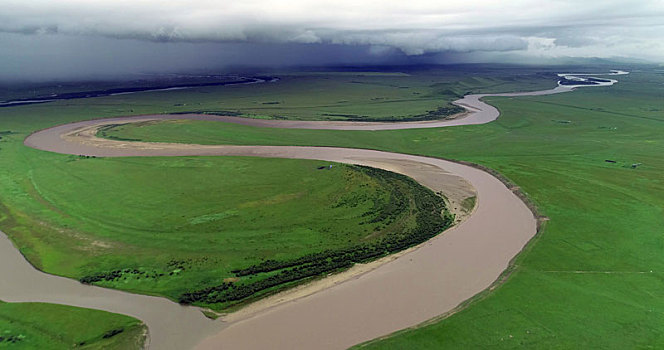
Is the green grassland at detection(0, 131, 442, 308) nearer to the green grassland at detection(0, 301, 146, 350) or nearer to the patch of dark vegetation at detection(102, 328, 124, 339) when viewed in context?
the green grassland at detection(0, 301, 146, 350)

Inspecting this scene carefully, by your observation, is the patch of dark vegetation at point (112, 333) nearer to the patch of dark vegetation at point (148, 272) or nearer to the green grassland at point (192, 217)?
the green grassland at point (192, 217)

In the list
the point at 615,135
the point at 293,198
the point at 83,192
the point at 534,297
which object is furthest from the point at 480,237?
the point at 615,135

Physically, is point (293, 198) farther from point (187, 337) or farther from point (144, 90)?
point (144, 90)

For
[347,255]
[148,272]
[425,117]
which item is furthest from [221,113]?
[347,255]

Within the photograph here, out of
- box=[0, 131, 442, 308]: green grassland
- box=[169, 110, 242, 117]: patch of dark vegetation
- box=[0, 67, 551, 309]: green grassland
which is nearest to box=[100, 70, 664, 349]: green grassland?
box=[0, 67, 551, 309]: green grassland

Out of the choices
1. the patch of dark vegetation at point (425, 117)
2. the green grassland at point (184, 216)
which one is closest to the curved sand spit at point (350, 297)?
the green grassland at point (184, 216)

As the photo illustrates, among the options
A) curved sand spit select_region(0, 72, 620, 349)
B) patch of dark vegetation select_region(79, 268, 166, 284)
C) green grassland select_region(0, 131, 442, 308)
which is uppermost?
green grassland select_region(0, 131, 442, 308)
